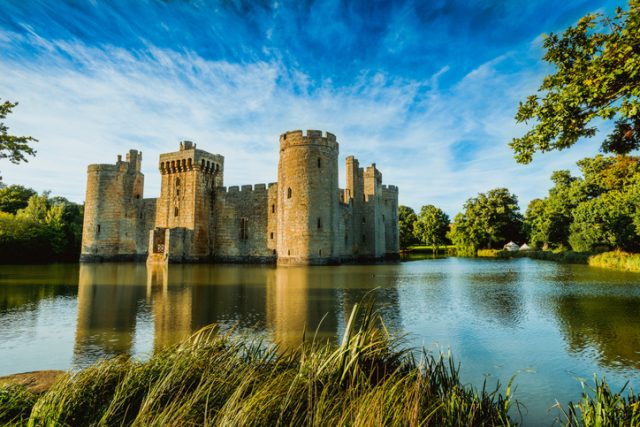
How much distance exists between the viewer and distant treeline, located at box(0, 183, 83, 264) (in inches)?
1245

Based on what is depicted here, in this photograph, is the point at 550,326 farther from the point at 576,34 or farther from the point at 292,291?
the point at 292,291

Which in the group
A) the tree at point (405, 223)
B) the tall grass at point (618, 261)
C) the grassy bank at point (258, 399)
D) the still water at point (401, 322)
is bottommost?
the still water at point (401, 322)

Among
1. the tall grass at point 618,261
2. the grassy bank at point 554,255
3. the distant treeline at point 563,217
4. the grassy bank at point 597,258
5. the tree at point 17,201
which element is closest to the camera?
the tall grass at point 618,261

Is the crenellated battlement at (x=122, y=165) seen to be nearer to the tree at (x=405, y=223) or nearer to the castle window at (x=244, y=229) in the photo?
the castle window at (x=244, y=229)

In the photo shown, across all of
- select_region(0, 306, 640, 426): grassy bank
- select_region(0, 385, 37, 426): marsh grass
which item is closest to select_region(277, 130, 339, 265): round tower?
select_region(0, 306, 640, 426): grassy bank

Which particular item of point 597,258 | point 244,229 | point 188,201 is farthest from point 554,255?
point 188,201

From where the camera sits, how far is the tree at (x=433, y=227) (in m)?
59.3

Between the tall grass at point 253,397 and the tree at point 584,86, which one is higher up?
the tree at point 584,86

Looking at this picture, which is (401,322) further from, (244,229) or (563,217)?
(563,217)

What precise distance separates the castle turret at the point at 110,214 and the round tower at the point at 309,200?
16.9 meters

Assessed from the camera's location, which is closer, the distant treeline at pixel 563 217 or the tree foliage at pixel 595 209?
the tree foliage at pixel 595 209

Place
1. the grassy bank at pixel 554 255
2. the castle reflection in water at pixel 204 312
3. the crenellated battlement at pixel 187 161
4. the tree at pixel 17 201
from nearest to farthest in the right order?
the castle reflection in water at pixel 204 312, the grassy bank at pixel 554 255, the crenellated battlement at pixel 187 161, the tree at pixel 17 201

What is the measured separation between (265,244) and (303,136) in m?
9.92

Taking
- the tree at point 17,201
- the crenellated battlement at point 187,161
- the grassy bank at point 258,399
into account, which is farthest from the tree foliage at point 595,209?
the tree at point 17,201
